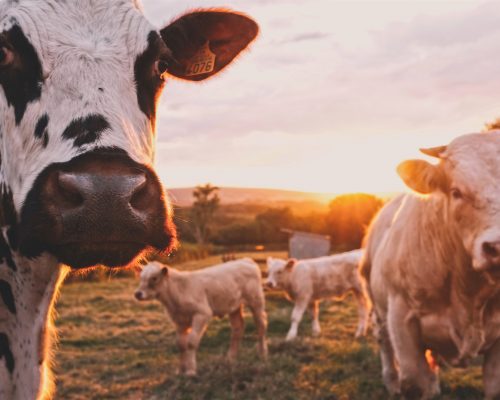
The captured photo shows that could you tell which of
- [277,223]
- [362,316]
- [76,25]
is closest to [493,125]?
[76,25]

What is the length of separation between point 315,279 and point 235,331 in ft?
13.8

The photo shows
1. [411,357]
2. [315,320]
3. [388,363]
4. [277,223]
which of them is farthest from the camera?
[277,223]

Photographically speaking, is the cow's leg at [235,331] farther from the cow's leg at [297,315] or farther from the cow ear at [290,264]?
the cow ear at [290,264]

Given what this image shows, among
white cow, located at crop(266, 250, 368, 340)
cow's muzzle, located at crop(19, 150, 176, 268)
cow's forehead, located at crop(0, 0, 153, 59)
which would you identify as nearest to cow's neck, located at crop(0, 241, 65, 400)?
cow's muzzle, located at crop(19, 150, 176, 268)

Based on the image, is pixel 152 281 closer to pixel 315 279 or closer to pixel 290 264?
pixel 290 264

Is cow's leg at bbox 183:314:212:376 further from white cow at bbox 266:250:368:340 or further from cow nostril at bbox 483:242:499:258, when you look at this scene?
cow nostril at bbox 483:242:499:258

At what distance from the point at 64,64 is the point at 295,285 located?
11630mm

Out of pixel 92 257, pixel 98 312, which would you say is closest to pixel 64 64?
pixel 92 257

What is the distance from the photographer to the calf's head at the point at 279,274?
13.5m

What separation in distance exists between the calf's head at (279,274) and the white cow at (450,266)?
8.66 metres

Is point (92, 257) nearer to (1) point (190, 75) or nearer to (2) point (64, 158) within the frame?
(2) point (64, 158)

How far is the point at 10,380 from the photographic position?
2385 millimetres

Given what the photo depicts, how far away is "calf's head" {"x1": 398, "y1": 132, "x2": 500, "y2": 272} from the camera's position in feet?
12.1

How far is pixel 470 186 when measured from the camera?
394cm
